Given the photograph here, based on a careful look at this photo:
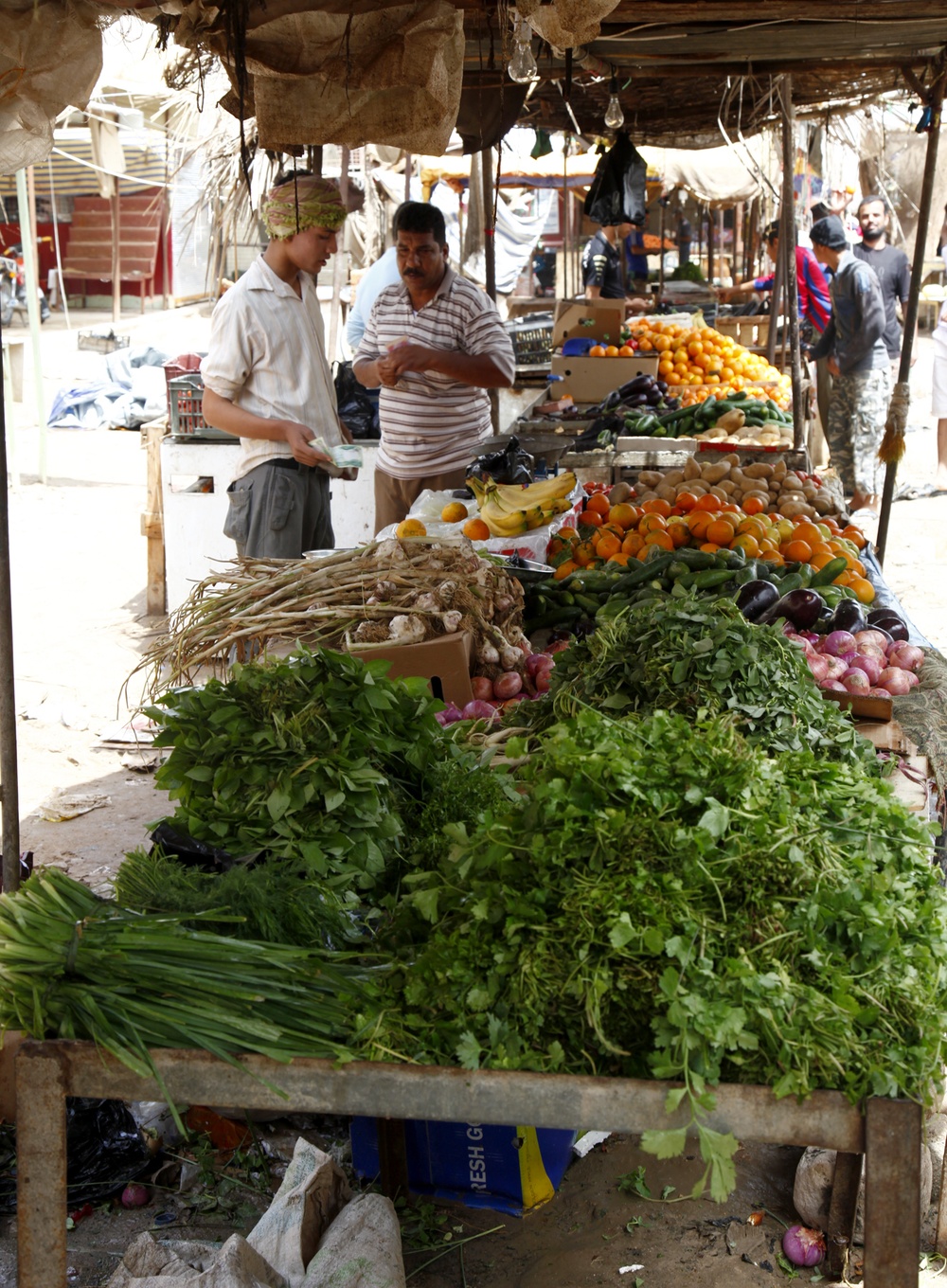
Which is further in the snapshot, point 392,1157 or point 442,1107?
point 392,1157

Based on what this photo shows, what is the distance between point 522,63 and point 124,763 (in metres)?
3.58

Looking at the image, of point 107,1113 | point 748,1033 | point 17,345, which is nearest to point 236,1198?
point 107,1113

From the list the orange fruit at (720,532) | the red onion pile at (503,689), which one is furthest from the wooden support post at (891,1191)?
the orange fruit at (720,532)

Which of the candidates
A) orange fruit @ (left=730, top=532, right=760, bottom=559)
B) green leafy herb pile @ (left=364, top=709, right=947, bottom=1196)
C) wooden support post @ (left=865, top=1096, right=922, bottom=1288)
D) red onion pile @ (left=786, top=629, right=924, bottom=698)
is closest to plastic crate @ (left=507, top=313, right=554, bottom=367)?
orange fruit @ (left=730, top=532, right=760, bottom=559)

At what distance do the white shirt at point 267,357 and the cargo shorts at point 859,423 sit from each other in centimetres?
626

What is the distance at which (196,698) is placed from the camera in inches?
96.5

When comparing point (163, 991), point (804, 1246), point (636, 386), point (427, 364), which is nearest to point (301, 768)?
Result: point (163, 991)

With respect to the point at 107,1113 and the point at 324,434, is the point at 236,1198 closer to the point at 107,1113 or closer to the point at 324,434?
the point at 107,1113

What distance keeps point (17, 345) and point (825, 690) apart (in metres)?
14.1

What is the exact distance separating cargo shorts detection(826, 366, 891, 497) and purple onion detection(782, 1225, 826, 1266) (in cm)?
827

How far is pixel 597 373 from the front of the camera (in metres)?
9.02

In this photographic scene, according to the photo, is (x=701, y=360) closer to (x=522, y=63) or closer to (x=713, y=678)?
(x=522, y=63)

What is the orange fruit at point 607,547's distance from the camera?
4.68m

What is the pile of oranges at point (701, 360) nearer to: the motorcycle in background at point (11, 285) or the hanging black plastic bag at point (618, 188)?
the hanging black plastic bag at point (618, 188)
